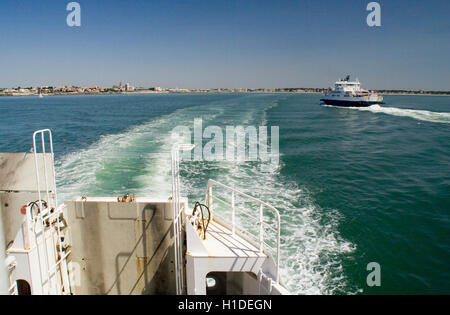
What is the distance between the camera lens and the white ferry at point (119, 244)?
4.97m

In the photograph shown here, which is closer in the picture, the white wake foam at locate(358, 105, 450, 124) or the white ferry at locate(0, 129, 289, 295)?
the white ferry at locate(0, 129, 289, 295)

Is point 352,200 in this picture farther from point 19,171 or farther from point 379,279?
point 19,171

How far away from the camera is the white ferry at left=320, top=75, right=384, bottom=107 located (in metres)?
71.1

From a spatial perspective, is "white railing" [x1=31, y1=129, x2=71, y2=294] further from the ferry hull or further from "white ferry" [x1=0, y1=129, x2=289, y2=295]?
the ferry hull

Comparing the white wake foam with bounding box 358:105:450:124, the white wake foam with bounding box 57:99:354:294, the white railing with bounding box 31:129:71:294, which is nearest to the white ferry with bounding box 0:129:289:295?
the white railing with bounding box 31:129:71:294

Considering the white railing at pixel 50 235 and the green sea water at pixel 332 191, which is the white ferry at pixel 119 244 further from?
the green sea water at pixel 332 191

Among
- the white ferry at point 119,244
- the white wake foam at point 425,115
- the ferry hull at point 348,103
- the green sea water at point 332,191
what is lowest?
the green sea water at point 332,191

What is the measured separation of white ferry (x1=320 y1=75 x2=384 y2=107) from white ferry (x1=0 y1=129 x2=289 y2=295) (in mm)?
75094

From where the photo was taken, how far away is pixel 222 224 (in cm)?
616

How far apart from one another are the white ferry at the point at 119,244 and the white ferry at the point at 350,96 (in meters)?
75.1

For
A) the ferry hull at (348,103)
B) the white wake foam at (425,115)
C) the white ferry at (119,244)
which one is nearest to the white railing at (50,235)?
the white ferry at (119,244)

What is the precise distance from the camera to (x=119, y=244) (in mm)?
5914

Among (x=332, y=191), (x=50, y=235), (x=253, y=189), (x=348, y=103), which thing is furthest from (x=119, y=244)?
(x=348, y=103)
